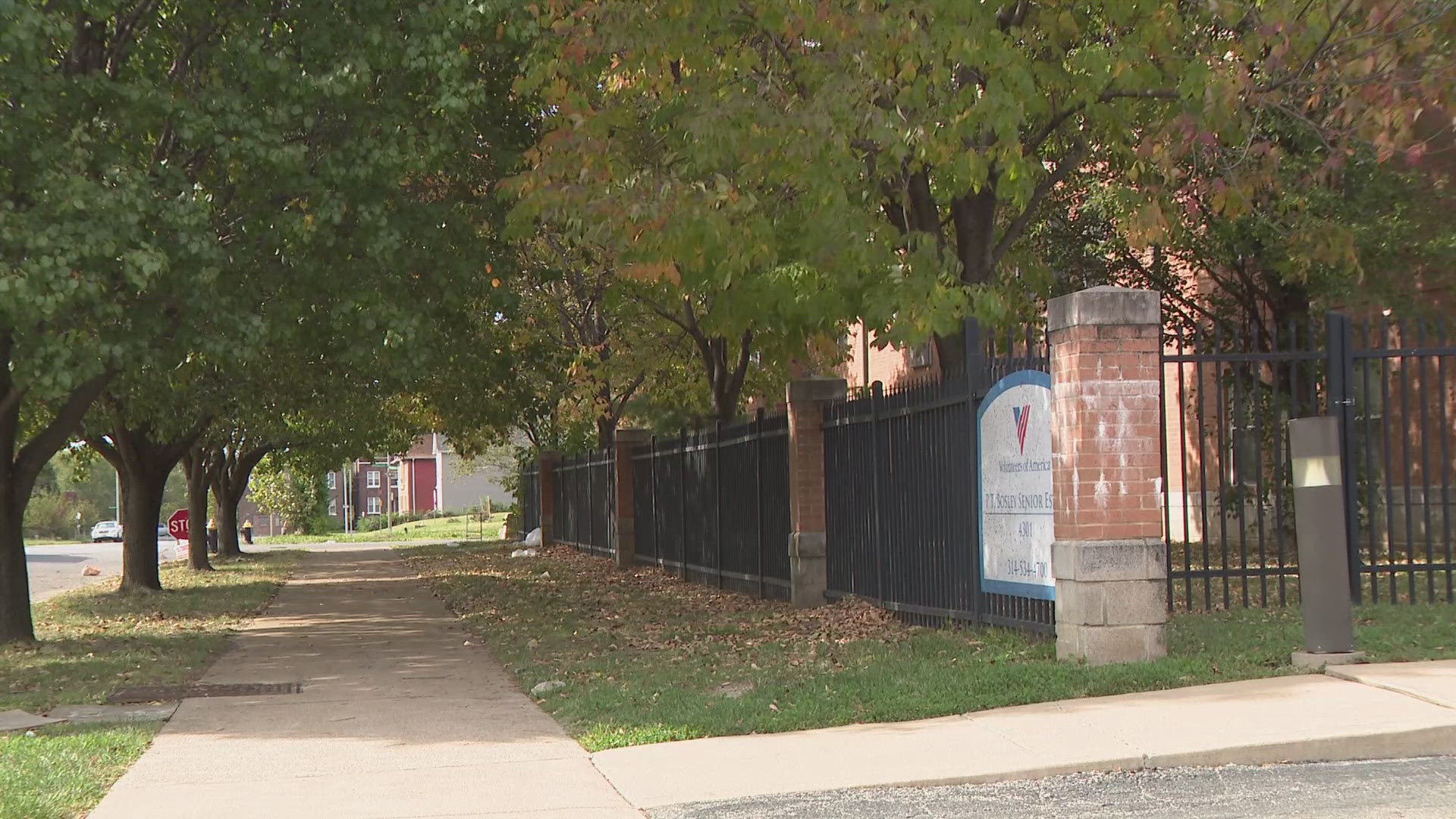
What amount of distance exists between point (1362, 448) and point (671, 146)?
487 inches

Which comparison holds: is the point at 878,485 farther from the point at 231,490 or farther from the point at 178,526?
the point at 231,490

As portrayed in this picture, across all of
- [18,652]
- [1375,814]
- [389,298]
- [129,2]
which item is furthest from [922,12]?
[18,652]

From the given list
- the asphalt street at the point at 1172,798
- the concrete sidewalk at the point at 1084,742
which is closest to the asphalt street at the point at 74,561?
the concrete sidewalk at the point at 1084,742

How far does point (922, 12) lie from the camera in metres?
12.9

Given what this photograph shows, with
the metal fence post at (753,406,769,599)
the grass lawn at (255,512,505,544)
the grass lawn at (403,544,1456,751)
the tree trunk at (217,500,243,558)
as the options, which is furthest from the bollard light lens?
the grass lawn at (255,512,505,544)

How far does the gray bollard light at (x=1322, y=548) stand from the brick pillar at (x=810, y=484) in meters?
6.68

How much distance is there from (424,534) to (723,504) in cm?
5178


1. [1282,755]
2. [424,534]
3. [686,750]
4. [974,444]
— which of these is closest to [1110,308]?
[974,444]

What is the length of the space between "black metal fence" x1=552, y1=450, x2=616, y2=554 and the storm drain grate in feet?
53.0

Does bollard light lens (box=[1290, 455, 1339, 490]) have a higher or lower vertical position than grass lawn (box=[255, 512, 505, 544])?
higher

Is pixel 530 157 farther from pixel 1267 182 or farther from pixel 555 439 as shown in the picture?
pixel 555 439

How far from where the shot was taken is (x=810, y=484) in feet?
52.0

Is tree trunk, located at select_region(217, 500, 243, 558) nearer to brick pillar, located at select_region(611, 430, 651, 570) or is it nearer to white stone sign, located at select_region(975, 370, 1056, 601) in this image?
brick pillar, located at select_region(611, 430, 651, 570)

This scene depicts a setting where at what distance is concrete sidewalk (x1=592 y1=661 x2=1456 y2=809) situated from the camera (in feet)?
24.0
